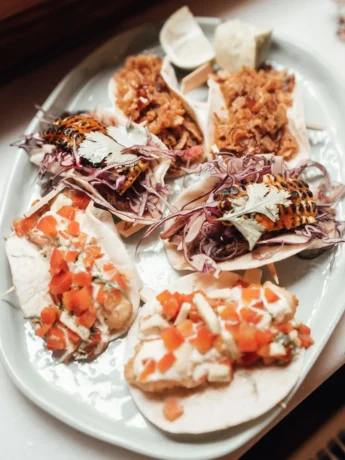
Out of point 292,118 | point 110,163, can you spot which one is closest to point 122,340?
point 110,163

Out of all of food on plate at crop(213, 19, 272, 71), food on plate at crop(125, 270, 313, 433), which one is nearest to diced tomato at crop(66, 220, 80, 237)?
food on plate at crop(125, 270, 313, 433)

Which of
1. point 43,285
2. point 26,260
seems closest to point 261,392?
point 43,285

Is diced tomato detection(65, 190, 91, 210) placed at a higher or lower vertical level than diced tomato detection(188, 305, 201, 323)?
higher

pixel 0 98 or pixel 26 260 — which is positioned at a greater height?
pixel 0 98

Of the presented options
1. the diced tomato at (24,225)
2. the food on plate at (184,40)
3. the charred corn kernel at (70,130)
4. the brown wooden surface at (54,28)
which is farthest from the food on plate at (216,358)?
the brown wooden surface at (54,28)

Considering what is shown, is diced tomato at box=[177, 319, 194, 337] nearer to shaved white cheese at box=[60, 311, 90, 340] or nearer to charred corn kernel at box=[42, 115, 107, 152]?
shaved white cheese at box=[60, 311, 90, 340]

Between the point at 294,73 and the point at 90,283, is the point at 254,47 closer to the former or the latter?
the point at 294,73
